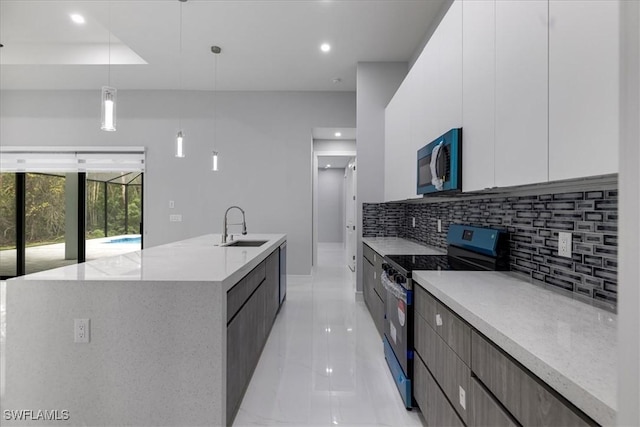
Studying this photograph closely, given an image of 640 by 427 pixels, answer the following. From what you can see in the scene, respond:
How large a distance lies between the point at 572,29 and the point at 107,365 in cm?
230

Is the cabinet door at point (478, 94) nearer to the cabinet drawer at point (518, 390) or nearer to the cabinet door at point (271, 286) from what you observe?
the cabinet drawer at point (518, 390)

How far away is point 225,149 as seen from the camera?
5.54m

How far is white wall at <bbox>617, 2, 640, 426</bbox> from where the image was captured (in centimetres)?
40

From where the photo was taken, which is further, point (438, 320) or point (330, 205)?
point (330, 205)

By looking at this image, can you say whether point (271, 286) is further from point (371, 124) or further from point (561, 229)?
point (371, 124)

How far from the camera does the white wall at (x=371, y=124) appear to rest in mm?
4238

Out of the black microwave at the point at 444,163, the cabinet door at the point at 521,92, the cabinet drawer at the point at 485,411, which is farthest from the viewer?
the black microwave at the point at 444,163

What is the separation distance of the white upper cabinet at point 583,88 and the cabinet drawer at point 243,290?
59.9 inches

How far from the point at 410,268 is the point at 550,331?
3.34 ft

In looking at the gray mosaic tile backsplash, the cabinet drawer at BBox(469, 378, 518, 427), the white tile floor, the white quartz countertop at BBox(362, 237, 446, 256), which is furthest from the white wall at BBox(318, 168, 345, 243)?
the cabinet drawer at BBox(469, 378, 518, 427)

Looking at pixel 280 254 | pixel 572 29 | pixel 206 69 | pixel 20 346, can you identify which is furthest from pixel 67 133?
pixel 572 29

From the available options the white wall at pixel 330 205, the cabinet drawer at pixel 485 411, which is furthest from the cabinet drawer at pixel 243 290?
the white wall at pixel 330 205

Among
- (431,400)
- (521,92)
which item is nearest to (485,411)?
(431,400)

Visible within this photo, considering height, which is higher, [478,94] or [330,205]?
[478,94]
